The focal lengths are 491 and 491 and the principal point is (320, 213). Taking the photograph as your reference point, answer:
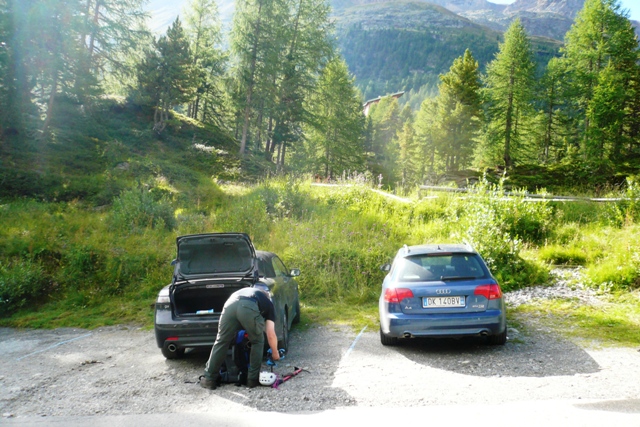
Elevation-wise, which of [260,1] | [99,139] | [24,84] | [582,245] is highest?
[260,1]

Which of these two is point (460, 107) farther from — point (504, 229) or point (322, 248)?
point (322, 248)

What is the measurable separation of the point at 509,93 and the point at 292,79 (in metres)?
17.2

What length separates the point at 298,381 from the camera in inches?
240

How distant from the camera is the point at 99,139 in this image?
29844mm

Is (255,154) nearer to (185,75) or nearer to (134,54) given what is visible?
(185,75)

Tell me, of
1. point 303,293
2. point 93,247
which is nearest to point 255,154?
point 93,247

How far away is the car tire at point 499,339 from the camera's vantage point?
7.20m

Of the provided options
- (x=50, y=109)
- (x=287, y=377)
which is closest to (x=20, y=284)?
(x=287, y=377)

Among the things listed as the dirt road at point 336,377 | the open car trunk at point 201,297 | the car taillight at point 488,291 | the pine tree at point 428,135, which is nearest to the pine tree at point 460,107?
the pine tree at point 428,135

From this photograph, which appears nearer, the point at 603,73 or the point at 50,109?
the point at 50,109

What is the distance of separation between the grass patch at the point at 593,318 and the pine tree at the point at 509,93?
30.3 metres

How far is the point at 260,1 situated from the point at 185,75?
762cm

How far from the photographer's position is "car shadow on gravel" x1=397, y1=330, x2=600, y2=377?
6.24 metres

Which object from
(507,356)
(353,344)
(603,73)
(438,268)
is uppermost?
(603,73)
